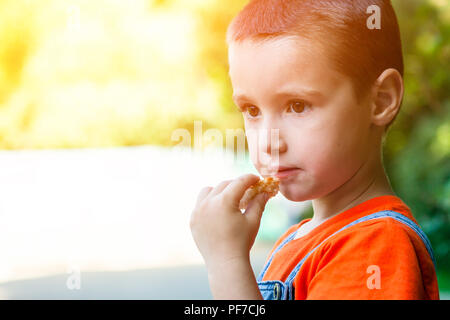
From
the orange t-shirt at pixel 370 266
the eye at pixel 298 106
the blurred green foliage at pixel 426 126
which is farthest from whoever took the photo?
the blurred green foliage at pixel 426 126

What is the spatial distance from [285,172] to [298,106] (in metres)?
0.09

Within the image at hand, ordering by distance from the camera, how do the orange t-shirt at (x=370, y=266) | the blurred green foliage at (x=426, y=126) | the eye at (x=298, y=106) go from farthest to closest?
the blurred green foliage at (x=426, y=126)
the eye at (x=298, y=106)
the orange t-shirt at (x=370, y=266)

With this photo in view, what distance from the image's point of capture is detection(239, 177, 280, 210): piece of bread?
2.30 ft

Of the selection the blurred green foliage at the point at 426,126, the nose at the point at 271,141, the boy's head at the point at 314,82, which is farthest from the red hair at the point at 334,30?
the blurred green foliage at the point at 426,126

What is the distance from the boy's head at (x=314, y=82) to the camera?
674mm

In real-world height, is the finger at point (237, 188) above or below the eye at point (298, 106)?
below

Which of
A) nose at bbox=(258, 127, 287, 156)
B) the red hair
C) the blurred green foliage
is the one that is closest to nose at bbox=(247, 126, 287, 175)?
nose at bbox=(258, 127, 287, 156)

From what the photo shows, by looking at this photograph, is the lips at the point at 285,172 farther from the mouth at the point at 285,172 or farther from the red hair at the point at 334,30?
the red hair at the point at 334,30

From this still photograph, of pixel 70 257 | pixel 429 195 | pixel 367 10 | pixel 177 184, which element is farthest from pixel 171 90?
pixel 367 10

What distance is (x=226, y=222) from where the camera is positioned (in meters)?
0.65

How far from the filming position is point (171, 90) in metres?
2.91

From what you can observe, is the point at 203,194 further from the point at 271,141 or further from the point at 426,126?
the point at 426,126

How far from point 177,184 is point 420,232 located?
7.28 ft
